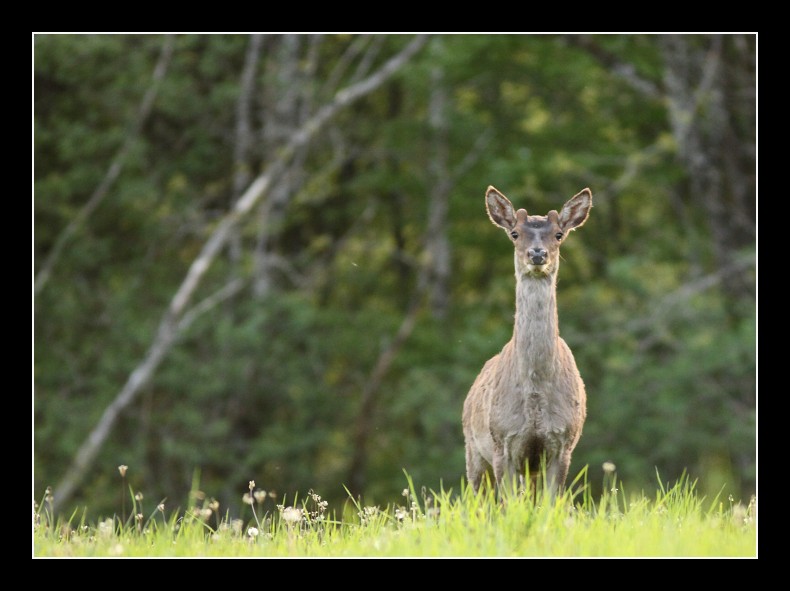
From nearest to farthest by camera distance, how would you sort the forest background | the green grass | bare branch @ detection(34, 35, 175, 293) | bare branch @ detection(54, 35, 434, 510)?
the green grass < bare branch @ detection(54, 35, 434, 510) < the forest background < bare branch @ detection(34, 35, 175, 293)

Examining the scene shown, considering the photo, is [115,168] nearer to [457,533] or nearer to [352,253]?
[352,253]

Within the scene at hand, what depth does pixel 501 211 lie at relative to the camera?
7.29 m

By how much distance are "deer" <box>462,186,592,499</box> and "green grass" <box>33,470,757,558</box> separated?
0.23m

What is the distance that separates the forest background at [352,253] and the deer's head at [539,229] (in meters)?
11.4

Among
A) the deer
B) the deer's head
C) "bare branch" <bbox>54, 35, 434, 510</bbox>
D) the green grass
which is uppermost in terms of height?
"bare branch" <bbox>54, 35, 434, 510</bbox>

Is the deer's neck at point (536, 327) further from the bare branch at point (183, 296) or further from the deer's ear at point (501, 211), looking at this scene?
the bare branch at point (183, 296)

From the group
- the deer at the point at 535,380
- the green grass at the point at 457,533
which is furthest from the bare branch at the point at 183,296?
the deer at the point at 535,380

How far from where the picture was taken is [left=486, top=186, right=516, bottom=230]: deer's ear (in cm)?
723

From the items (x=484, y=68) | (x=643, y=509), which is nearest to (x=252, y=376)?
(x=484, y=68)

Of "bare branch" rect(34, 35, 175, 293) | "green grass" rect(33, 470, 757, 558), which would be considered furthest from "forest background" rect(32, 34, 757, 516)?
"green grass" rect(33, 470, 757, 558)

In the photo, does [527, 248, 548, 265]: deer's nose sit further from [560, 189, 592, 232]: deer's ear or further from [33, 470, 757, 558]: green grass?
[33, 470, 757, 558]: green grass

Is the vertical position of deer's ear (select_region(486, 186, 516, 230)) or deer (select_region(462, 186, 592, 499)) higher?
deer's ear (select_region(486, 186, 516, 230))

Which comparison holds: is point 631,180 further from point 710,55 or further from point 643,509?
point 643,509

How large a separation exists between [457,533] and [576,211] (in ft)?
6.54
